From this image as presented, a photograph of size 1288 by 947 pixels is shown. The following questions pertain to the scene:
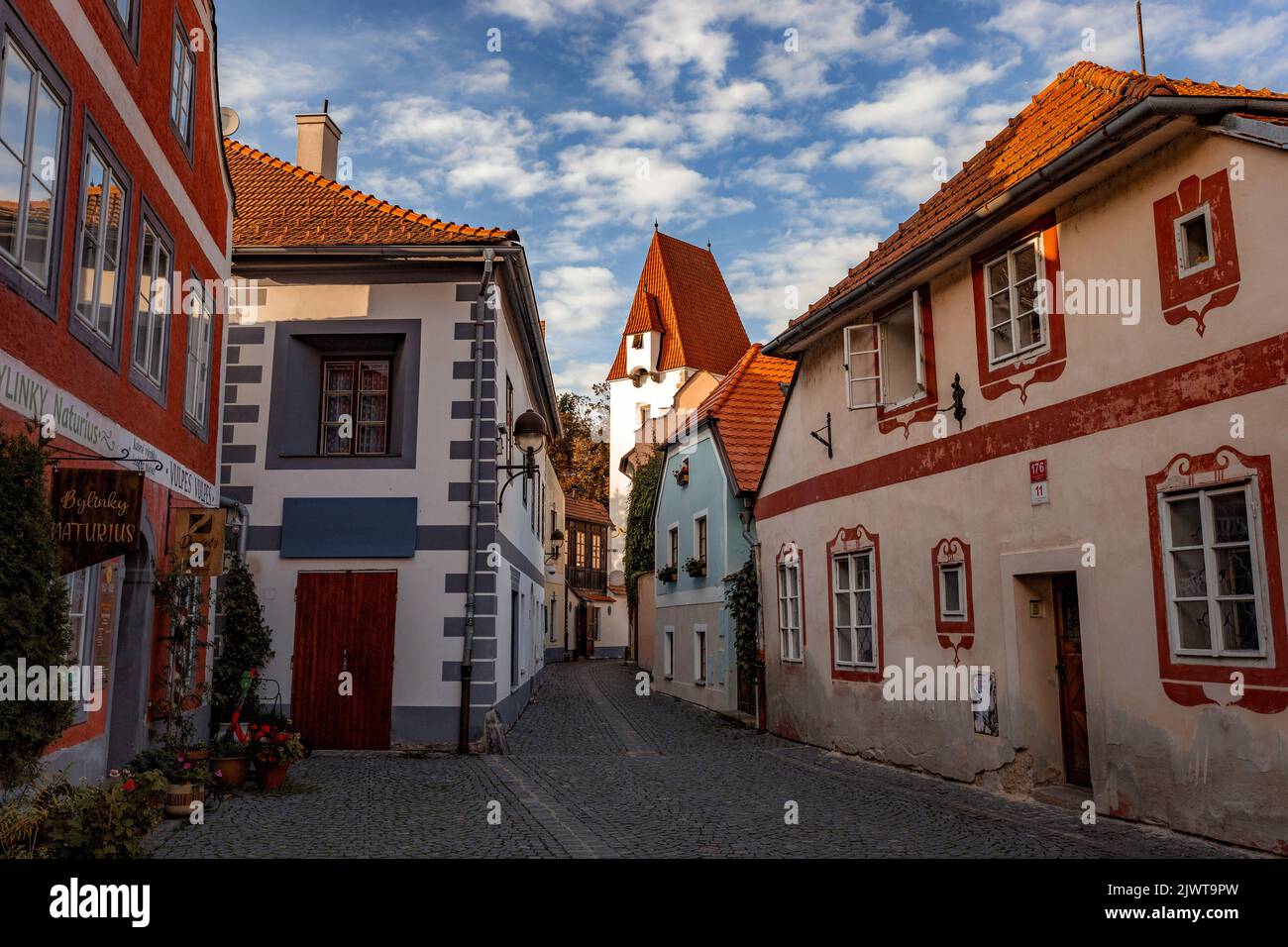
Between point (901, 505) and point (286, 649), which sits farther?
point (286, 649)

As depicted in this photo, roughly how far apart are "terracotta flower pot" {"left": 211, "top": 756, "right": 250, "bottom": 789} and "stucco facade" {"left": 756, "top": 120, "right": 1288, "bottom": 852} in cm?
689

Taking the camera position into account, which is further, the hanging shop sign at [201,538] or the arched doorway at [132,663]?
the hanging shop sign at [201,538]

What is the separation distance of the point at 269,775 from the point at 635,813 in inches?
141

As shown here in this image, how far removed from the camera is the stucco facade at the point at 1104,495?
699 cm

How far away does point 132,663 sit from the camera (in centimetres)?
921

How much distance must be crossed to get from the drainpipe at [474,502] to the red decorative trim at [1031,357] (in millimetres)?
6398

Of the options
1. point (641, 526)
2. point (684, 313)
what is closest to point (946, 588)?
point (641, 526)

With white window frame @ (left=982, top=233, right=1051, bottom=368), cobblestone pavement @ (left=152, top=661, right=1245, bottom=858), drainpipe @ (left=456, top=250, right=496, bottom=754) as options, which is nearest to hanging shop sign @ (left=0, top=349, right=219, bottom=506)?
cobblestone pavement @ (left=152, top=661, right=1245, bottom=858)

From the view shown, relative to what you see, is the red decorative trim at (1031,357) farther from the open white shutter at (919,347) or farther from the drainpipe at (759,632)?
the drainpipe at (759,632)

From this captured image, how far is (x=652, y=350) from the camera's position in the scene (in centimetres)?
5706

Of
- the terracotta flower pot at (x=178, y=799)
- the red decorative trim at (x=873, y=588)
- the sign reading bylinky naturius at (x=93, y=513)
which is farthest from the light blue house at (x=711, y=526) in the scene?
the sign reading bylinky naturius at (x=93, y=513)

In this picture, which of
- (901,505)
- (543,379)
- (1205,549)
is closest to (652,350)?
(543,379)
